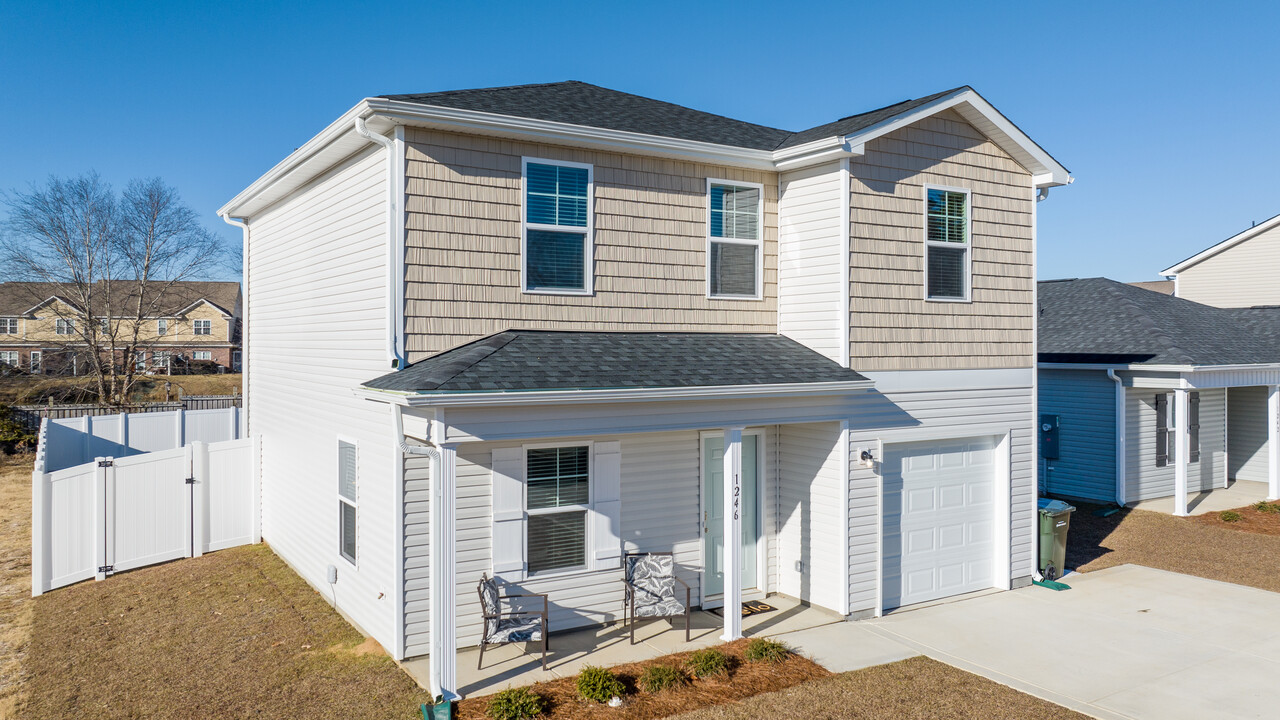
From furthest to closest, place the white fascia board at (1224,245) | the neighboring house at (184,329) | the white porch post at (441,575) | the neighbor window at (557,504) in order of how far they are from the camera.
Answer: the neighboring house at (184,329) → the white fascia board at (1224,245) → the neighbor window at (557,504) → the white porch post at (441,575)

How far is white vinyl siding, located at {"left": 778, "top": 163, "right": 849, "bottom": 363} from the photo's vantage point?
9195mm

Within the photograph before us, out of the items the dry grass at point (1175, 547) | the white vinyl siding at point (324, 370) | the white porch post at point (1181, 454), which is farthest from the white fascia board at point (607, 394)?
the white porch post at point (1181, 454)

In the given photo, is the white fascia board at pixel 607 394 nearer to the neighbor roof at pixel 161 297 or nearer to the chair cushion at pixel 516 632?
the chair cushion at pixel 516 632

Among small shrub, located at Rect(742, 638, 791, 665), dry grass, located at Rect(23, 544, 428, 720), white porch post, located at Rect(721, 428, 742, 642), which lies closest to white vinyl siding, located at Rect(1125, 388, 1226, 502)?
white porch post, located at Rect(721, 428, 742, 642)

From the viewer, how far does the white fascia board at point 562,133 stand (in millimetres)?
7629

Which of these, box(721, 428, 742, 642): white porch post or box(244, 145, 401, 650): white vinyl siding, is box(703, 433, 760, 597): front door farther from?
box(244, 145, 401, 650): white vinyl siding

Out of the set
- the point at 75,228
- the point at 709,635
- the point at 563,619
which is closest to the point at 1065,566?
the point at 709,635

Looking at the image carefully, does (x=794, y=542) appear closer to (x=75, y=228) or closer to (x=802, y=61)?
(x=802, y=61)

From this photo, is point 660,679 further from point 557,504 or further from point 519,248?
point 519,248

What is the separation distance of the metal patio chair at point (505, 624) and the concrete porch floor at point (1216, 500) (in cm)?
1328

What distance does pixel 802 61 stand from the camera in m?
18.5

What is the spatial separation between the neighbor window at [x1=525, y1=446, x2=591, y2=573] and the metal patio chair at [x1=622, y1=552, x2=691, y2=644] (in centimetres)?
56

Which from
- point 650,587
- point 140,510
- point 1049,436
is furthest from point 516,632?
point 1049,436

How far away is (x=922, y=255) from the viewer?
383 inches
